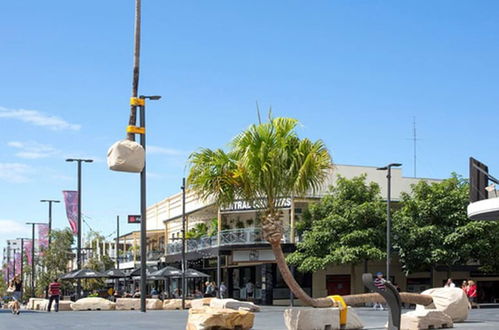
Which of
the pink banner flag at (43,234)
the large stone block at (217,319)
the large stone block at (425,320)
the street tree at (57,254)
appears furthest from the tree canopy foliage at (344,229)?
the pink banner flag at (43,234)

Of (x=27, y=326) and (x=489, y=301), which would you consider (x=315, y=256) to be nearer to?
(x=489, y=301)

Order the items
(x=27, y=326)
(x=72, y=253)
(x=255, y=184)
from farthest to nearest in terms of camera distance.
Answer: (x=72, y=253)
(x=27, y=326)
(x=255, y=184)

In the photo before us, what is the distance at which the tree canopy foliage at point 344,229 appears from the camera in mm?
49344

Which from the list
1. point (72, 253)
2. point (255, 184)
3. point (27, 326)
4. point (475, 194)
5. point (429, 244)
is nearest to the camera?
point (475, 194)

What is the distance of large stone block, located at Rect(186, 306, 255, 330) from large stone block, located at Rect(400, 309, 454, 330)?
434 centimetres

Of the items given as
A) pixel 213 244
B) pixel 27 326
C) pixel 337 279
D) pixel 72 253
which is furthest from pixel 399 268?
pixel 27 326

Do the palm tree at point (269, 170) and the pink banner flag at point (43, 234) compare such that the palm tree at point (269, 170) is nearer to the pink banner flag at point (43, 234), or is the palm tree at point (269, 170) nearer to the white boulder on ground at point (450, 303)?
the white boulder on ground at point (450, 303)

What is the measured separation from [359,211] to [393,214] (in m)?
2.76

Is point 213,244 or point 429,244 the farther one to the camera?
point 213,244

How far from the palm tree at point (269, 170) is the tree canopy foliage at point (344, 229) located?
27410mm

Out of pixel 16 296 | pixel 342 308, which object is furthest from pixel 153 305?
pixel 342 308

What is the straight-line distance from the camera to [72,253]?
67375mm

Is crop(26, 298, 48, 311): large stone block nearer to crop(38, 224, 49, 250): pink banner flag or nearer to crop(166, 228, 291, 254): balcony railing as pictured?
crop(166, 228, 291, 254): balcony railing

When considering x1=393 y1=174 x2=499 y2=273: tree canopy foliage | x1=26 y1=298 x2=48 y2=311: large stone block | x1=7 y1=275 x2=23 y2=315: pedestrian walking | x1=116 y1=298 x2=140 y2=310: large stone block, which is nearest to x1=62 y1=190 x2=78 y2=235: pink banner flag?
x1=26 y1=298 x2=48 y2=311: large stone block
